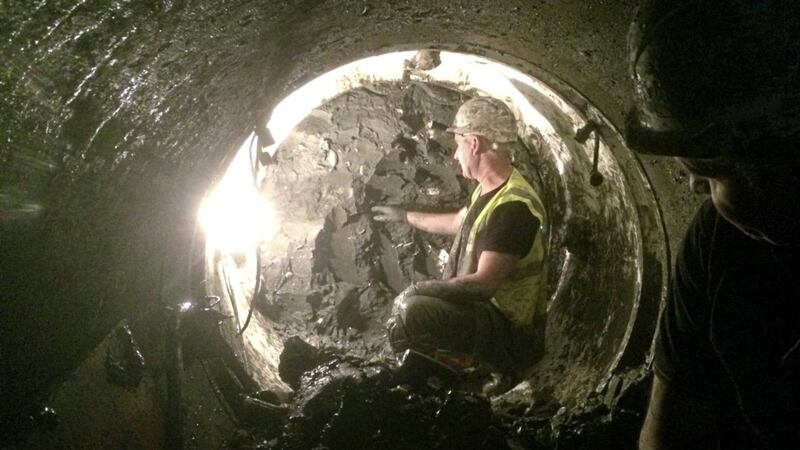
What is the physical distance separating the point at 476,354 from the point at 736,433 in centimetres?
217

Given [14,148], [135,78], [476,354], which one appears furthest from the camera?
[476,354]

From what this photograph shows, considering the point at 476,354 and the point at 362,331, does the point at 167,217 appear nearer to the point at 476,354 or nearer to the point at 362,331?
the point at 476,354

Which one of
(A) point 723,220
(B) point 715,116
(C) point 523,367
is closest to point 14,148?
(B) point 715,116

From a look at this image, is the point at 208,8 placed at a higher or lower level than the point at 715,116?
higher

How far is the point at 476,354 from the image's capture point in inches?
165

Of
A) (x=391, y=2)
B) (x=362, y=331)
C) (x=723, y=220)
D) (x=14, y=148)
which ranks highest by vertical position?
(x=391, y=2)

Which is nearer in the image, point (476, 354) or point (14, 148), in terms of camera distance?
point (14, 148)

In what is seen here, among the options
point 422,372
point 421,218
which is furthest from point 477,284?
point 421,218

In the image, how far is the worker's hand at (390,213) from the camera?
195 inches

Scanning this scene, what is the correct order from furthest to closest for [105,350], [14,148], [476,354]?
1. [476,354]
2. [105,350]
3. [14,148]

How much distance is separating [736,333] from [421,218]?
10.5ft

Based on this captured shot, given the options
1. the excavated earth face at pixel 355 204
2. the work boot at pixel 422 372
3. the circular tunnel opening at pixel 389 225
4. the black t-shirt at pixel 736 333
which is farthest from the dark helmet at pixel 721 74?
the excavated earth face at pixel 355 204

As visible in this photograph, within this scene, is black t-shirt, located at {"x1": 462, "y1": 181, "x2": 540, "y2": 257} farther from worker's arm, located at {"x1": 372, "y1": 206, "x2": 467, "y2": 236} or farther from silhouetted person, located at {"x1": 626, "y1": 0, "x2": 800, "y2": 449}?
silhouetted person, located at {"x1": 626, "y1": 0, "x2": 800, "y2": 449}

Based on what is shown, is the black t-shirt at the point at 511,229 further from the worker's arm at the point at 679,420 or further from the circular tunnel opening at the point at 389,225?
the worker's arm at the point at 679,420
